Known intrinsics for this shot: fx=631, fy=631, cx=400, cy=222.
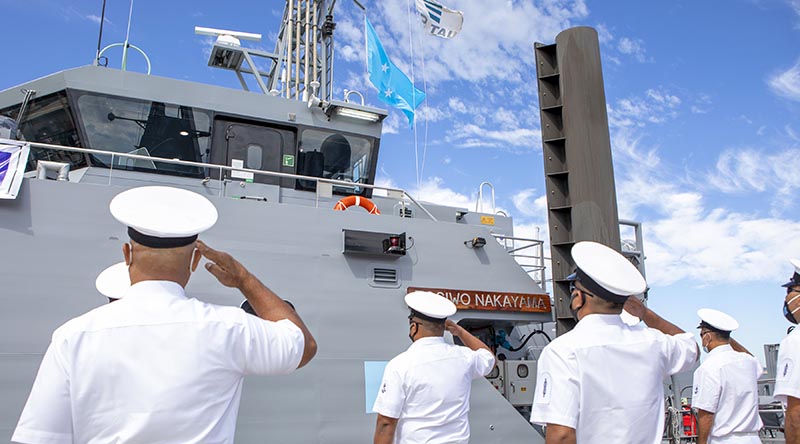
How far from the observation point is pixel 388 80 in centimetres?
1086

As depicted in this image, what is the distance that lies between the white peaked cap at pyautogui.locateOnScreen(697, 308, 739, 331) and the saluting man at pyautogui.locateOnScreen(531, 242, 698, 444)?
192 cm

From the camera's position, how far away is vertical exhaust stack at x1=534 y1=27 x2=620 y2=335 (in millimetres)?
6918

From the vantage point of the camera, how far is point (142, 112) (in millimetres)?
7305

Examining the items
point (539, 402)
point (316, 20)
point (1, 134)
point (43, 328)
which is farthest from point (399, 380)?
point (316, 20)

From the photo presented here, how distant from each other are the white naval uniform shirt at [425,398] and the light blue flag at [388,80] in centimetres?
732

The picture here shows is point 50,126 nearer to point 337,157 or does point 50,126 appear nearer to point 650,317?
point 337,157

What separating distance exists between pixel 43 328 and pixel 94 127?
2.80 meters

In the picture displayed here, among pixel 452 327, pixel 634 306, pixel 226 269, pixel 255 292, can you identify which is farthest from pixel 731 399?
pixel 226 269

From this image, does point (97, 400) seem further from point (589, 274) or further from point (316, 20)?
point (316, 20)

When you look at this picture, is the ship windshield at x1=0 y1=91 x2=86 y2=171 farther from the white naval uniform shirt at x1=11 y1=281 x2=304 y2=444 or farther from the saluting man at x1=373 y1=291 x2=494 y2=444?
the white naval uniform shirt at x1=11 y1=281 x2=304 y2=444

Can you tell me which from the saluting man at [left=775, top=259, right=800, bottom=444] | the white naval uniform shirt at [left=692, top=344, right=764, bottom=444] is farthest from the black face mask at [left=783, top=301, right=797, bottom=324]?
the white naval uniform shirt at [left=692, top=344, right=764, bottom=444]

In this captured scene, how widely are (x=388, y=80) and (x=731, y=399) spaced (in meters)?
7.90

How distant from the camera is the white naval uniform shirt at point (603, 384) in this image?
2.66m

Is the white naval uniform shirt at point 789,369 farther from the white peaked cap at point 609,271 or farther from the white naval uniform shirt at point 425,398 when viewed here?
the white naval uniform shirt at point 425,398
